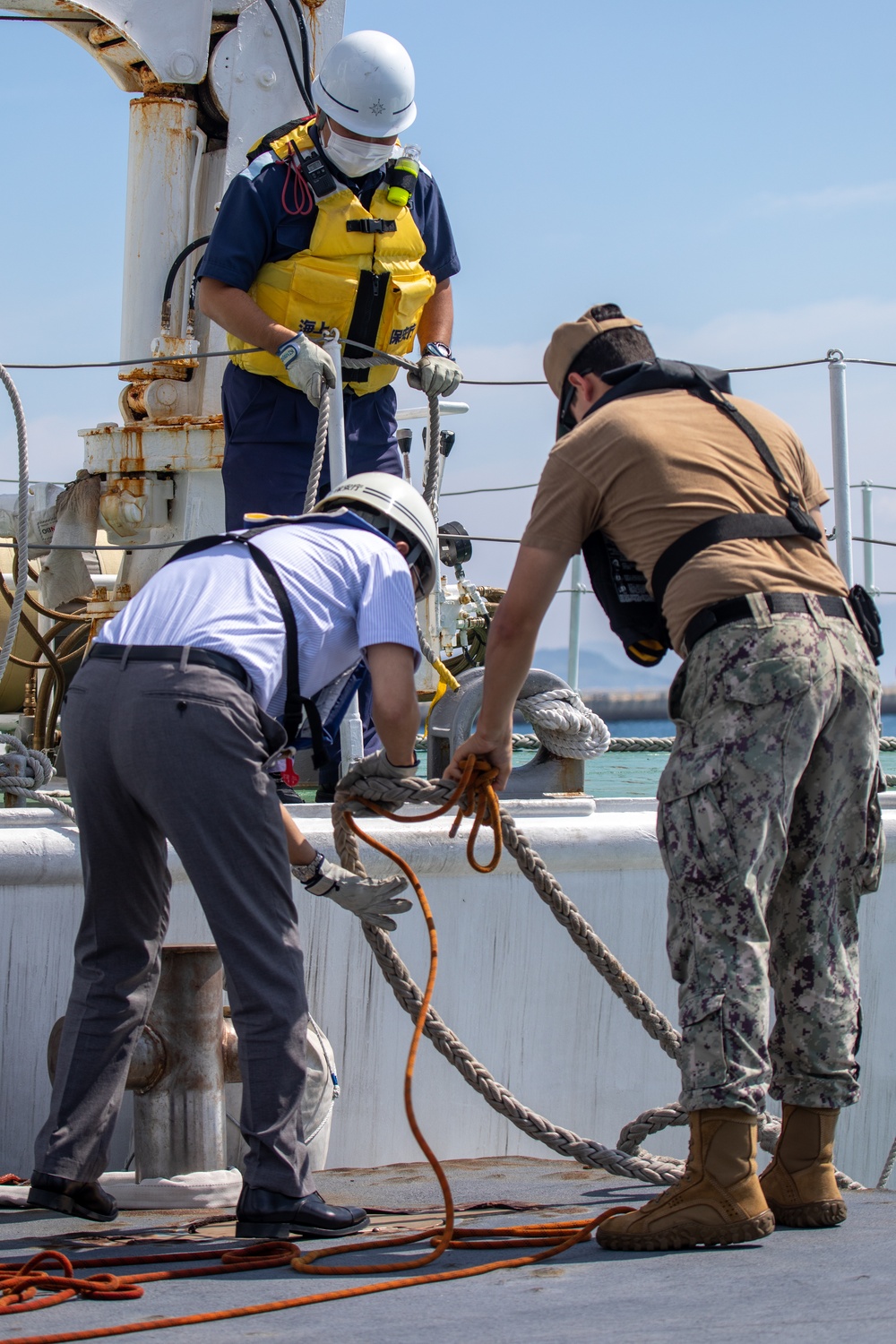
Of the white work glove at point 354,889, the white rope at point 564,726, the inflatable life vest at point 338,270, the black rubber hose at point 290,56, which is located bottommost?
the white work glove at point 354,889

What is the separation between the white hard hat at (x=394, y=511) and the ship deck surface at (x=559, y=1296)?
130 centimetres

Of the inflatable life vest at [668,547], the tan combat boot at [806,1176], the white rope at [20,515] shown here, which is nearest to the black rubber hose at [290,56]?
the white rope at [20,515]

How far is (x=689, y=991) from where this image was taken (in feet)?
7.99

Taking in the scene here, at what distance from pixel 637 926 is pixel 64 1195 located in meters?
1.75

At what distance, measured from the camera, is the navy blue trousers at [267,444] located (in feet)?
14.5

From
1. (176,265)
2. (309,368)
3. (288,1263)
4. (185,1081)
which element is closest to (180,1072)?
(185,1081)

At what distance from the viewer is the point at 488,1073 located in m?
3.15

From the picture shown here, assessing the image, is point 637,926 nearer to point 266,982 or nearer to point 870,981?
point 870,981

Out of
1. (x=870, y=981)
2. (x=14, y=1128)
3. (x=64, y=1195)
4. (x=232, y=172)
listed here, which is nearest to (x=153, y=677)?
(x=64, y=1195)

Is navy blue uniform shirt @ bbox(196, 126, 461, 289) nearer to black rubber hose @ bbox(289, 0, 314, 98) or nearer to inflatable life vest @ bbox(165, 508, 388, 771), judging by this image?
black rubber hose @ bbox(289, 0, 314, 98)

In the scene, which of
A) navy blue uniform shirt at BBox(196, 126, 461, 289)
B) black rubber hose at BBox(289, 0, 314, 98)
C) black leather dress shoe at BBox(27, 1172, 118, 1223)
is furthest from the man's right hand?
black rubber hose at BBox(289, 0, 314, 98)

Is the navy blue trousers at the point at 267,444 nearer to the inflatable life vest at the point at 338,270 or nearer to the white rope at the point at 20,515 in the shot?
the inflatable life vest at the point at 338,270

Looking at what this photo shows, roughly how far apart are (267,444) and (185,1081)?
6.68 feet

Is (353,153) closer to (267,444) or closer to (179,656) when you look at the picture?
(267,444)
